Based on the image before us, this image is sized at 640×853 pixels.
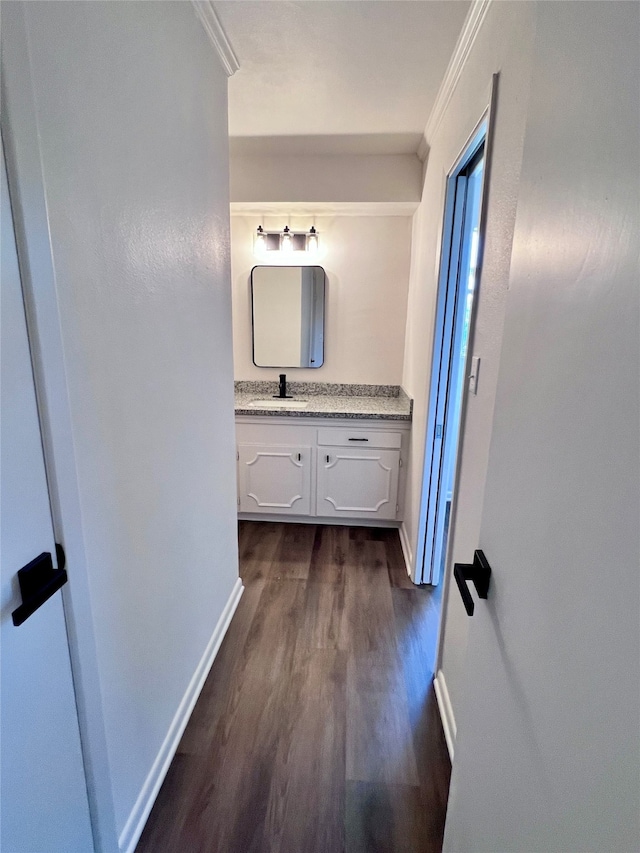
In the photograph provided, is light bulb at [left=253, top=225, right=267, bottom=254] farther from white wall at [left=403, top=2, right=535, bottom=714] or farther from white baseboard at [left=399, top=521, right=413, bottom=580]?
white baseboard at [left=399, top=521, right=413, bottom=580]

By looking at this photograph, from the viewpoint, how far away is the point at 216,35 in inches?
59.7

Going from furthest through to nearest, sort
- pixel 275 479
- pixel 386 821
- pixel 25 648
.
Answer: pixel 275 479 < pixel 386 821 < pixel 25 648

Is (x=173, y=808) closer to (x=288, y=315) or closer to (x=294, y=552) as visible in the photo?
(x=294, y=552)

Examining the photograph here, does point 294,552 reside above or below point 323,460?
A: below

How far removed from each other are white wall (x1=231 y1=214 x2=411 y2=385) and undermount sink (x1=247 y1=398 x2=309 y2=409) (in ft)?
0.85

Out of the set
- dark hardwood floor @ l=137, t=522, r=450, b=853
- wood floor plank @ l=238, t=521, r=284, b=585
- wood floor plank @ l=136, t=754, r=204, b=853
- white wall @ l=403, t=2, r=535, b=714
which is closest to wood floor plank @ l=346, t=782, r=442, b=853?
dark hardwood floor @ l=137, t=522, r=450, b=853

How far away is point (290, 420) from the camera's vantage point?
2.87m

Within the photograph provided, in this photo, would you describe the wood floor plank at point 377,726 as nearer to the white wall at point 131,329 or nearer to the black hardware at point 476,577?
the white wall at point 131,329

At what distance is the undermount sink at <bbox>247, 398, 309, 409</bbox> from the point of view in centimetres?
298

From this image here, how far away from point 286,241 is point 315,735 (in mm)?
2956

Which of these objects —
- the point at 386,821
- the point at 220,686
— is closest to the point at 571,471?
the point at 386,821

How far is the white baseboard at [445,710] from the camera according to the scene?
57.2 inches

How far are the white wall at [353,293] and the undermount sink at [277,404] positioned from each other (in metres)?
0.26

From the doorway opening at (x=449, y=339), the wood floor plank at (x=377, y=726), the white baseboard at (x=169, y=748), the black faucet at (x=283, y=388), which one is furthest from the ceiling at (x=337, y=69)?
the wood floor plank at (x=377, y=726)
